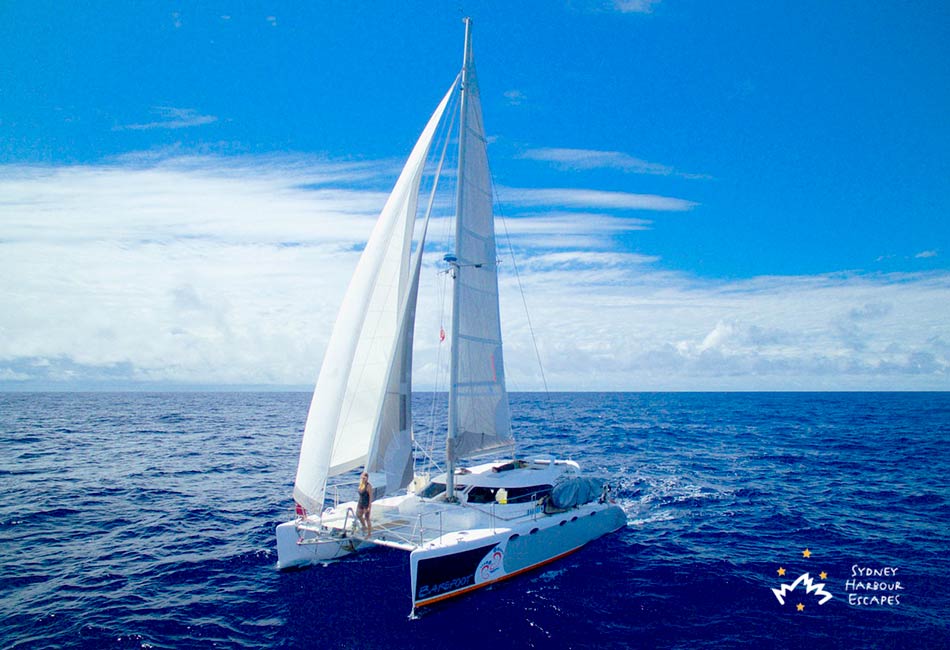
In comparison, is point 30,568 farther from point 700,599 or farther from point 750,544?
point 750,544

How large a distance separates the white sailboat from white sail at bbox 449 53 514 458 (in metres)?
0.06

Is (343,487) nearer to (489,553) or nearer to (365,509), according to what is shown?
(365,509)

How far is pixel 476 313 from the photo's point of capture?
17.7 m

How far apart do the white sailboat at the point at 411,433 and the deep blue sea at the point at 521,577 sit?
3.55 ft

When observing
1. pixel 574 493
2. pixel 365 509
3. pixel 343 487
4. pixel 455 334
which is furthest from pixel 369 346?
pixel 343 487

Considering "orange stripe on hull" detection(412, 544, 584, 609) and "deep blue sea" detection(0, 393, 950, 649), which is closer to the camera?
"deep blue sea" detection(0, 393, 950, 649)

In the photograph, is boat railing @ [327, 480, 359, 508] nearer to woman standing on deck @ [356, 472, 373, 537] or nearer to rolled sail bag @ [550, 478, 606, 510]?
woman standing on deck @ [356, 472, 373, 537]

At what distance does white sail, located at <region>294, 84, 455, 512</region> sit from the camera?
1488cm

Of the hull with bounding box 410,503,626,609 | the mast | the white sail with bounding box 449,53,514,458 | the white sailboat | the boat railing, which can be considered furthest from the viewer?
the boat railing

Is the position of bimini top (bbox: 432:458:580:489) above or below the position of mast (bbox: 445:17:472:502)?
below

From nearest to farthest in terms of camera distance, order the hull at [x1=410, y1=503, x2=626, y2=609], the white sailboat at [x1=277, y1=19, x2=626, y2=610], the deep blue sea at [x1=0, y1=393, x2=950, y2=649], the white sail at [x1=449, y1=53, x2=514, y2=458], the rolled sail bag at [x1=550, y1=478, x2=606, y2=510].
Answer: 1. the deep blue sea at [x1=0, y1=393, x2=950, y2=649]
2. the hull at [x1=410, y1=503, x2=626, y2=609]
3. the white sailboat at [x1=277, y1=19, x2=626, y2=610]
4. the white sail at [x1=449, y1=53, x2=514, y2=458]
5. the rolled sail bag at [x1=550, y1=478, x2=606, y2=510]

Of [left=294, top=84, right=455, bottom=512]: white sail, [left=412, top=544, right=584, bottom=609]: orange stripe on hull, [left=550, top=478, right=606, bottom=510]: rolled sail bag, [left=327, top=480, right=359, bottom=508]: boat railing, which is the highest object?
[left=294, top=84, right=455, bottom=512]: white sail

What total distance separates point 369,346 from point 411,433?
3.06 m

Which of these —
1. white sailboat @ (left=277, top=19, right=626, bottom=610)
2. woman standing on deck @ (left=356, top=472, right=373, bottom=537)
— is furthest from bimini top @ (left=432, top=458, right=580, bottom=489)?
woman standing on deck @ (left=356, top=472, right=373, bottom=537)
